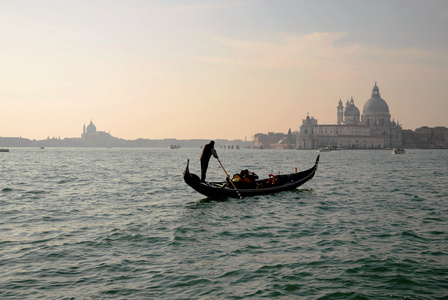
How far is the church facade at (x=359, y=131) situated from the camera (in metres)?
176

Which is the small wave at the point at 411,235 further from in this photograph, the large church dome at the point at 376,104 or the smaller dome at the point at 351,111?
the smaller dome at the point at 351,111

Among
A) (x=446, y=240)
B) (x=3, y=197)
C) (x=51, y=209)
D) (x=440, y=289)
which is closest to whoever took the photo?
(x=440, y=289)

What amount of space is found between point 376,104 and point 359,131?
20751 mm

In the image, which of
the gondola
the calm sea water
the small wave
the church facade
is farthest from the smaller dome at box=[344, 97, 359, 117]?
the small wave

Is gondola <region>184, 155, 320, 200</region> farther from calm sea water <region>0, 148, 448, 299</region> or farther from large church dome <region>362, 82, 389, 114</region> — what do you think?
large church dome <region>362, 82, 389, 114</region>

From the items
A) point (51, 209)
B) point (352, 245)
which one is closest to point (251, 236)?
point (352, 245)

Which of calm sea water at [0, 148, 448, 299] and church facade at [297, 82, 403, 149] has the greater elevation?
church facade at [297, 82, 403, 149]

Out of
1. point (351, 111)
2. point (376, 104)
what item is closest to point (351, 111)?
point (351, 111)

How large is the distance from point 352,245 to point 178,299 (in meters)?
4.85

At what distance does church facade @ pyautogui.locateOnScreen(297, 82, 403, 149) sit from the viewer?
17588 cm

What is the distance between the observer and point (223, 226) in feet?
40.5

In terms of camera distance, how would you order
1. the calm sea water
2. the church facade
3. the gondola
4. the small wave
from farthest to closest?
the church facade → the gondola → the small wave → the calm sea water

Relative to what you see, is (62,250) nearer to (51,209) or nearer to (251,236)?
(251,236)

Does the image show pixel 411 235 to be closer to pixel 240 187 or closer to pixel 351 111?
pixel 240 187
